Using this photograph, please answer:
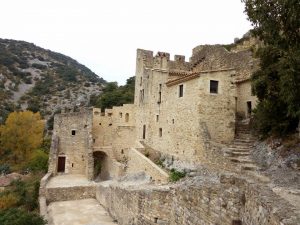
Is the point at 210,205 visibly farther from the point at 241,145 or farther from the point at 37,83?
the point at 37,83

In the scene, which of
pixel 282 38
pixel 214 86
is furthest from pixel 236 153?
pixel 282 38

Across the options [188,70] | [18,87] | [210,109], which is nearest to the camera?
[210,109]

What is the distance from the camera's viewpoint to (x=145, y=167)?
1995 cm

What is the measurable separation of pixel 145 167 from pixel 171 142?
2.25 m

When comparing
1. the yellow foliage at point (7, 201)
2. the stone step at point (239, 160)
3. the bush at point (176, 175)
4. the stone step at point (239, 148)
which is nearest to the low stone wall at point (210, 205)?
the bush at point (176, 175)

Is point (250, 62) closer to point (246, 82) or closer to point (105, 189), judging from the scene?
point (246, 82)

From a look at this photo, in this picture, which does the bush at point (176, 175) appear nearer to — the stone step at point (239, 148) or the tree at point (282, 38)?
the stone step at point (239, 148)

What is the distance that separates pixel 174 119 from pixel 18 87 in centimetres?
5629

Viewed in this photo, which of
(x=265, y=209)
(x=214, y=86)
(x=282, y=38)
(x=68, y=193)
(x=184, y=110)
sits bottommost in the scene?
(x=68, y=193)

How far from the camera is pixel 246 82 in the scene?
66.3 feet

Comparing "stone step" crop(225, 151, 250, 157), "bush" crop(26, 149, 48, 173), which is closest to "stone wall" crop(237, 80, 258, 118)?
"stone step" crop(225, 151, 250, 157)

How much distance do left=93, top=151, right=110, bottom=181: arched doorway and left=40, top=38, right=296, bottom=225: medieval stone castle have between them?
0.09m

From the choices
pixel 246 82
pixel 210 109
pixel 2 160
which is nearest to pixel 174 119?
pixel 210 109

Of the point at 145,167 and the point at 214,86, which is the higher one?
the point at 214,86
